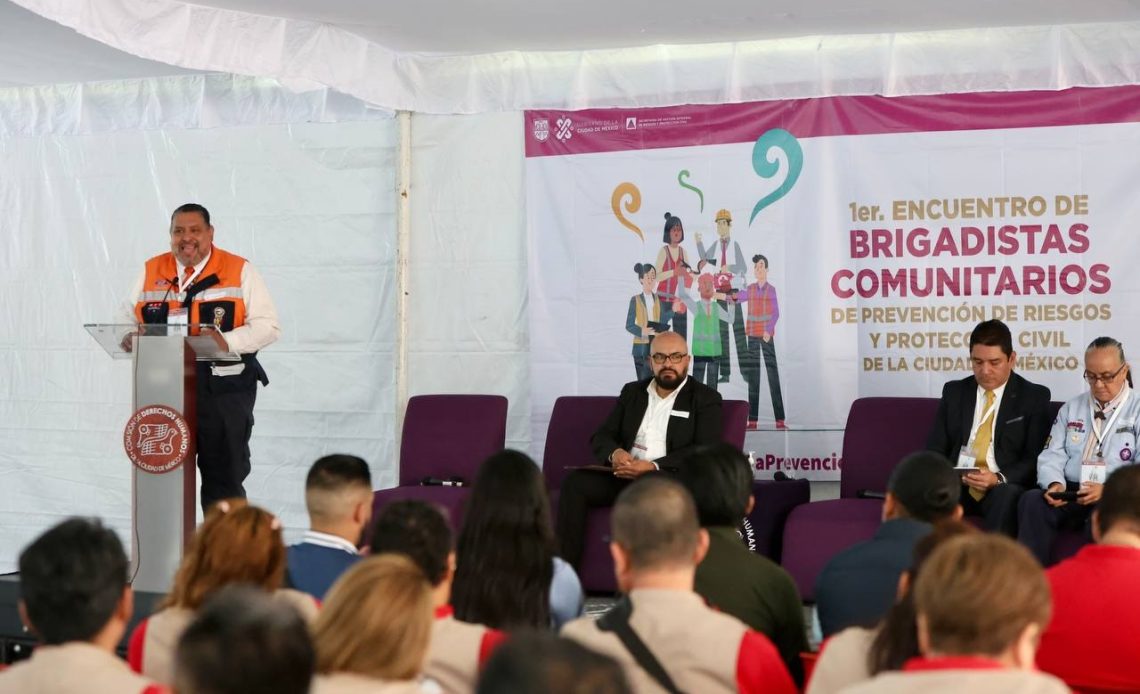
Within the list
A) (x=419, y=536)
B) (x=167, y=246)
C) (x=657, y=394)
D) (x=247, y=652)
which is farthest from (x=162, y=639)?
(x=167, y=246)

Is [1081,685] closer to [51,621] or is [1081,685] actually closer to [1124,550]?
[1124,550]

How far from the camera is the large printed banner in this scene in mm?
6188

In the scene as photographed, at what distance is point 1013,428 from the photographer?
5609 millimetres

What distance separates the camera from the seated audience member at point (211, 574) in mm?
2422

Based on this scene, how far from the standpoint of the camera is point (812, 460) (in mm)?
6523

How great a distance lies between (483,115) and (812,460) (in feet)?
8.02

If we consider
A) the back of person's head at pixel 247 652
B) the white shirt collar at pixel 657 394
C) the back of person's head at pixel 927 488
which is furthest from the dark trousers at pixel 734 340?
the back of person's head at pixel 247 652

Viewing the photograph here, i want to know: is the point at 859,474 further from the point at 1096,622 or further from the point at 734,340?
the point at 1096,622

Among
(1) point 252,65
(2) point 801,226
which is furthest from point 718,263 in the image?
(1) point 252,65

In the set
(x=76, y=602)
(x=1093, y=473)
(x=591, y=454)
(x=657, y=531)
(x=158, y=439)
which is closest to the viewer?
(x=76, y=602)

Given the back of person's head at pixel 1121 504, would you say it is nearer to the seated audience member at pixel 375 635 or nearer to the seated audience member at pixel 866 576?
the seated audience member at pixel 866 576

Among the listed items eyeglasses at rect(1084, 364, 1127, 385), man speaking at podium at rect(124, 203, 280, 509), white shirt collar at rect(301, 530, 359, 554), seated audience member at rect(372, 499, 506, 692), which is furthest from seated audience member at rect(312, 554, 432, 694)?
eyeglasses at rect(1084, 364, 1127, 385)

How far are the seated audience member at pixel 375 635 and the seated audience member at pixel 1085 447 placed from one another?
3934 millimetres

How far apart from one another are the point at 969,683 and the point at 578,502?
4.18m
